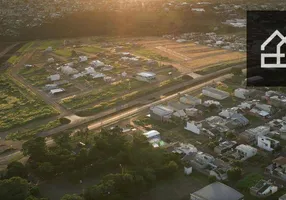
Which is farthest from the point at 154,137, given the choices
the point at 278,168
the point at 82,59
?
the point at 82,59

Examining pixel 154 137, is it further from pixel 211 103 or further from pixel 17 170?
pixel 17 170

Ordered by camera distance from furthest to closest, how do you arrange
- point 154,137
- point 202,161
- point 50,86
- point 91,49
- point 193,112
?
point 91,49, point 50,86, point 193,112, point 154,137, point 202,161

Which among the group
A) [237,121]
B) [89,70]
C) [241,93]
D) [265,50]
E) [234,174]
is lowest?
[234,174]

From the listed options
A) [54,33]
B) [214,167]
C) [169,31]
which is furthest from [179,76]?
[54,33]

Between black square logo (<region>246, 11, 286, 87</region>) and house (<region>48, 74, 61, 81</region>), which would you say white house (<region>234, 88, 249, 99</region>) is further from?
house (<region>48, 74, 61, 81</region>)

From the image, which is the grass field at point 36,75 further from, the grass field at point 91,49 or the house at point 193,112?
the house at point 193,112

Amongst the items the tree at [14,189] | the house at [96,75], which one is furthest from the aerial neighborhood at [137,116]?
the house at [96,75]
